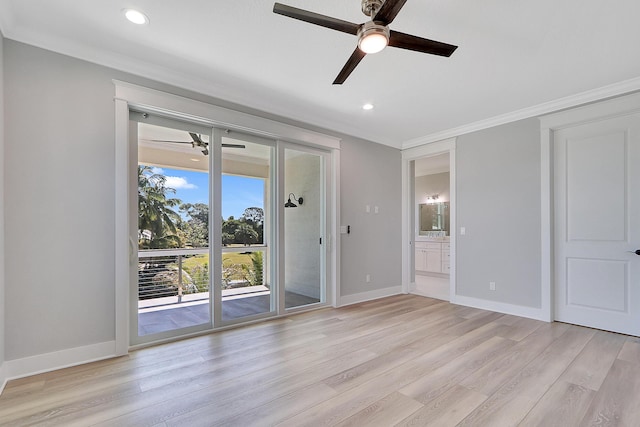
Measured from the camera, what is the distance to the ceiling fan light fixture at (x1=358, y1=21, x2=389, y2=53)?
72.1 inches

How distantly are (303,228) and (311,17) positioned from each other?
112 inches

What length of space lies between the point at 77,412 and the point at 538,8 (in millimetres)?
4044

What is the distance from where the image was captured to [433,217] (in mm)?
8195

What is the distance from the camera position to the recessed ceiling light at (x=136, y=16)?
216 centimetres

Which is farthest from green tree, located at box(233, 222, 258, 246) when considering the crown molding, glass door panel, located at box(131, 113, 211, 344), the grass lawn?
the crown molding

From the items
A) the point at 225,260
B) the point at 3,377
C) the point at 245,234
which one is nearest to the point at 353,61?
the point at 245,234

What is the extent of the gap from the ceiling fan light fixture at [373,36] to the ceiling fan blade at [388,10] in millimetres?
41

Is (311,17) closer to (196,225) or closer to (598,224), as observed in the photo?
(196,225)

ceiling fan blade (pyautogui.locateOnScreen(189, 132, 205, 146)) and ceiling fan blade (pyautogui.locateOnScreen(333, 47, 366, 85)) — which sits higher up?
ceiling fan blade (pyautogui.locateOnScreen(333, 47, 366, 85))

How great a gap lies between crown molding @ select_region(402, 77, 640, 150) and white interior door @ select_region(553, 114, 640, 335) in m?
0.30

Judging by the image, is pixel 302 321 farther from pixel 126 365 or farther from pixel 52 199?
pixel 52 199

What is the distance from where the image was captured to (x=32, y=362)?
2.36 metres

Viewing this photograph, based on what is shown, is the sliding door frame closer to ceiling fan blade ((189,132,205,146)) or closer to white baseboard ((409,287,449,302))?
ceiling fan blade ((189,132,205,146))

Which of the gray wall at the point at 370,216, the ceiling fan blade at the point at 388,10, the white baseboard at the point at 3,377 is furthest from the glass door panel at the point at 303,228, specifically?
the white baseboard at the point at 3,377
